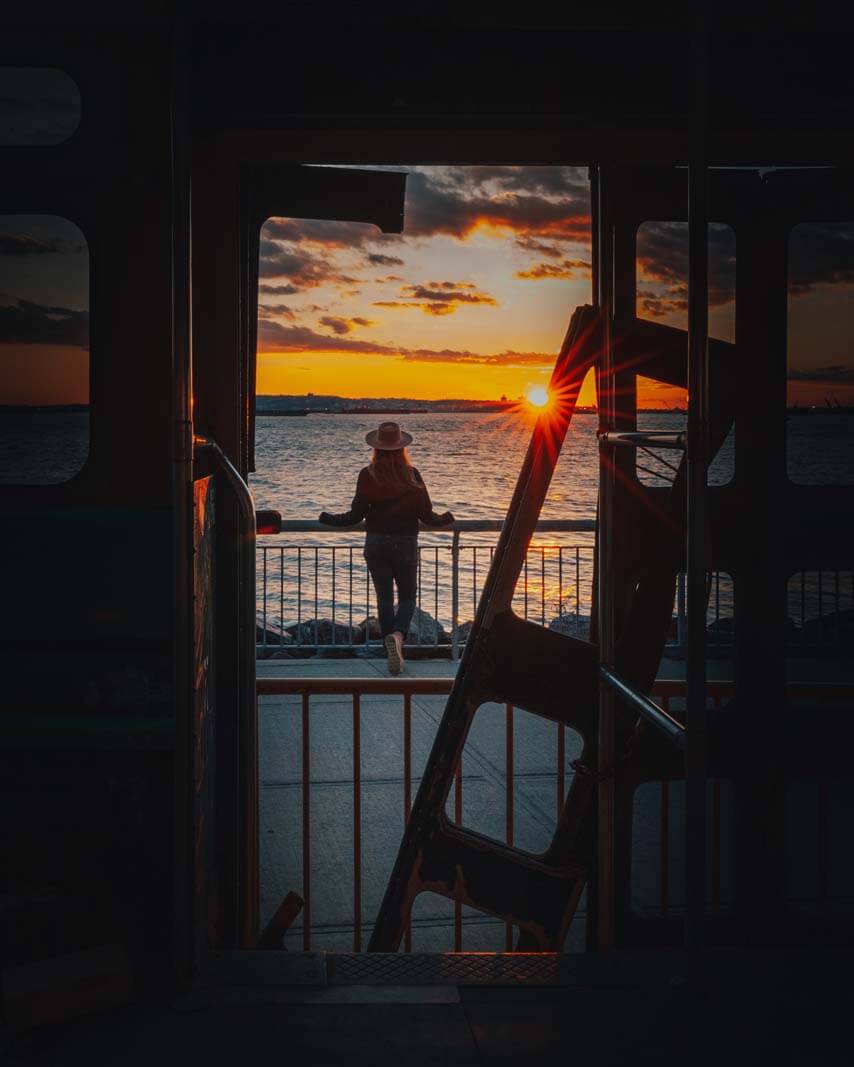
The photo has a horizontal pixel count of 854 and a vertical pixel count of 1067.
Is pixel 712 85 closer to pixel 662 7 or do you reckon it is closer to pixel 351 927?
pixel 662 7

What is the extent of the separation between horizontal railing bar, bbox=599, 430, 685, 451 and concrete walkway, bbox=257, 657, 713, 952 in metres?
2.11

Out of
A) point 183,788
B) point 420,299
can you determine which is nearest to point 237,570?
point 183,788

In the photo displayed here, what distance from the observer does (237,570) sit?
4039mm

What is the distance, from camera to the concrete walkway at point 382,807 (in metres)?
4.93

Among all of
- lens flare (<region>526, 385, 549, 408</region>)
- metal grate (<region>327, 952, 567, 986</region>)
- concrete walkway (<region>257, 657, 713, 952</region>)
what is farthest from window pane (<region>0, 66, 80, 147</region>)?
concrete walkway (<region>257, 657, 713, 952</region>)

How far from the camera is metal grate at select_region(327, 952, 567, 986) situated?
3559 mm

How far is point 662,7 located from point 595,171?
62 centimetres

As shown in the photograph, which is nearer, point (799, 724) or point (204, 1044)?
point (204, 1044)

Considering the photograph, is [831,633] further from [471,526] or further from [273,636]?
[273,636]

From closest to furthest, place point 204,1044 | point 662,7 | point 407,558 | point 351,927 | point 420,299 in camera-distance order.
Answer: point 204,1044 → point 662,7 → point 351,927 → point 407,558 → point 420,299

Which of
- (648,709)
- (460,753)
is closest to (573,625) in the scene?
(460,753)

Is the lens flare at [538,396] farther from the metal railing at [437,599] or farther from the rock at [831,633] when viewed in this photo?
the rock at [831,633]

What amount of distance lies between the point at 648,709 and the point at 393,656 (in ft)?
20.4

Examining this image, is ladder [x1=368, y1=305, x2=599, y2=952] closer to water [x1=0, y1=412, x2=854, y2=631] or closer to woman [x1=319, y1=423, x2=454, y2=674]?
water [x1=0, y1=412, x2=854, y2=631]
